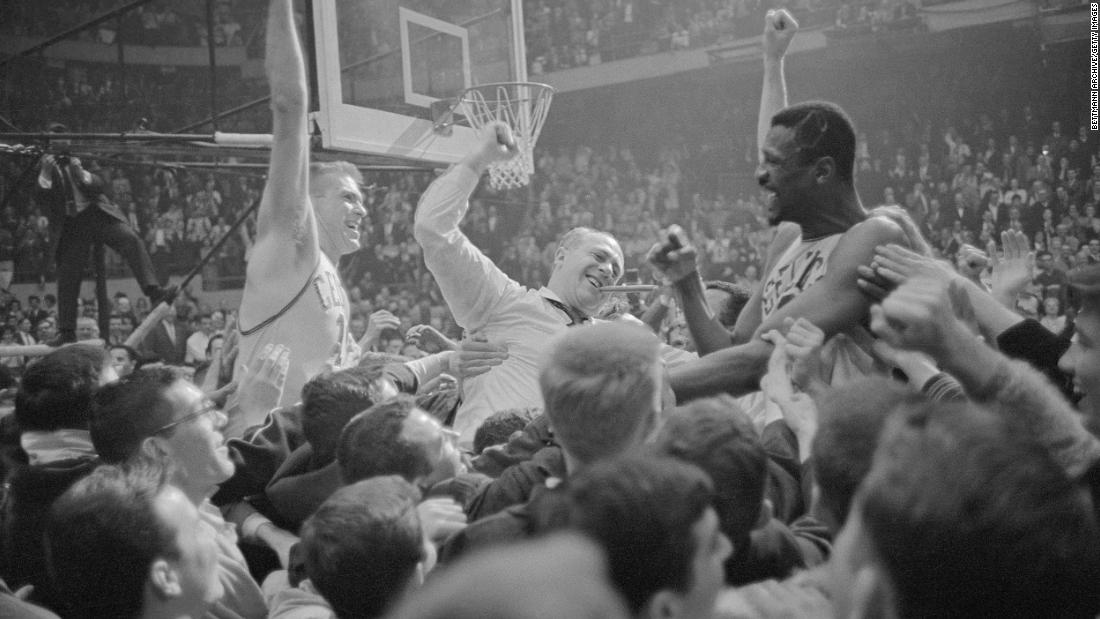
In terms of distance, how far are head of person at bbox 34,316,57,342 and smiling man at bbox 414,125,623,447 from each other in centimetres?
933

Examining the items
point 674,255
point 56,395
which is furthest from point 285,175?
point 674,255

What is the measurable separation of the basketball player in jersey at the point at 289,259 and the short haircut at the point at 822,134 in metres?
1.80

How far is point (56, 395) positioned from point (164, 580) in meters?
1.15

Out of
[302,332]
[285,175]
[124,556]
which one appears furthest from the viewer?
[302,332]

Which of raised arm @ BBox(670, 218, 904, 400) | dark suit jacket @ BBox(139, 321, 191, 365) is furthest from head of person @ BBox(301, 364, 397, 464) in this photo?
dark suit jacket @ BBox(139, 321, 191, 365)

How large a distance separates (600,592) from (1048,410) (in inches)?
50.4

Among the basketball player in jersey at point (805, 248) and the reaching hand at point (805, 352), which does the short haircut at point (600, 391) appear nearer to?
the reaching hand at point (805, 352)

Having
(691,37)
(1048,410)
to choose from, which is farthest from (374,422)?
(691,37)

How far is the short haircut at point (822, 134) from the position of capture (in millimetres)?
3000

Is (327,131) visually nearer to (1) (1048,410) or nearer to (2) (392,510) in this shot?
(2) (392,510)

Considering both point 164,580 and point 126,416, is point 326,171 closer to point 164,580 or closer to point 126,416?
point 126,416

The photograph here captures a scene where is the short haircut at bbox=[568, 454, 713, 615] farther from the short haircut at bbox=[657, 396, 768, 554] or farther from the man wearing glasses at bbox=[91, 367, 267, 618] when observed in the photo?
the man wearing glasses at bbox=[91, 367, 267, 618]

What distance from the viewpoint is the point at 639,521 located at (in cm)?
129

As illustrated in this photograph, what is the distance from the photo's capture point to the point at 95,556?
6.82 ft
